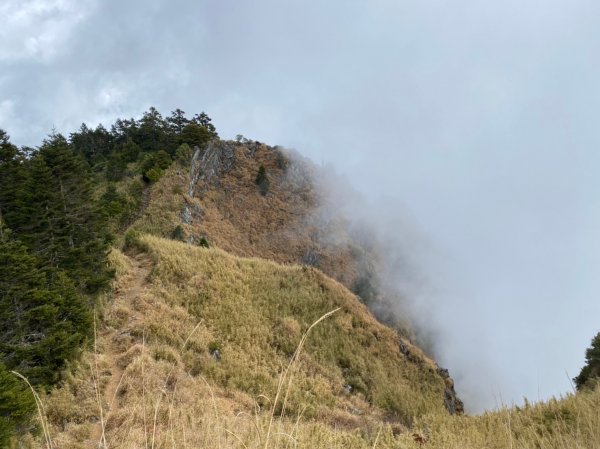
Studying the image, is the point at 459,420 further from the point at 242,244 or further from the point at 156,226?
the point at 242,244

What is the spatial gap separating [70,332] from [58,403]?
2308mm

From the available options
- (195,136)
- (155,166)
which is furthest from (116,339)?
(195,136)

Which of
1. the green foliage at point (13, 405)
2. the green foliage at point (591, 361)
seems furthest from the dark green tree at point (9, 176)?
the green foliage at point (591, 361)

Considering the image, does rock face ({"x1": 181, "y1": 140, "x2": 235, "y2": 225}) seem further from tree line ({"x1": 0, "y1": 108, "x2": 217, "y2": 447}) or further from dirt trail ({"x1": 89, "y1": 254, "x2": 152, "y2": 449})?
dirt trail ({"x1": 89, "y1": 254, "x2": 152, "y2": 449})

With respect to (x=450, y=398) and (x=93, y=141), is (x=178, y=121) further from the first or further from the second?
(x=450, y=398)

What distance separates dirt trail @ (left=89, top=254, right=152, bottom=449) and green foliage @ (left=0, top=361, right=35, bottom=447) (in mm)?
1304

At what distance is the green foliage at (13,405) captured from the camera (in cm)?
747

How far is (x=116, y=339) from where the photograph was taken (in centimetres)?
1391

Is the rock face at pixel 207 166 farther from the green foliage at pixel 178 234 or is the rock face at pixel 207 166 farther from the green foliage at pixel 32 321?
the green foliage at pixel 32 321

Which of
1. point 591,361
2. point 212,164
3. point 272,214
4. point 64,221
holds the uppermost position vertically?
point 212,164

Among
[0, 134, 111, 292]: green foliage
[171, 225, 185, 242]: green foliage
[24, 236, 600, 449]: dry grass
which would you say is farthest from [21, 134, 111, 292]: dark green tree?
[171, 225, 185, 242]: green foliage

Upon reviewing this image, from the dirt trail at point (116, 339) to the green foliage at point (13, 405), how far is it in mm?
1304

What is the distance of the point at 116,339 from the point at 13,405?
634 centimetres

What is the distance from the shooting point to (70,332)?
456 inches
